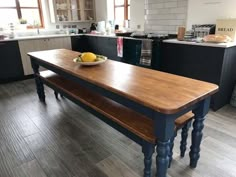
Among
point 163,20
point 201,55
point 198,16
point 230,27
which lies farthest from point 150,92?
point 163,20

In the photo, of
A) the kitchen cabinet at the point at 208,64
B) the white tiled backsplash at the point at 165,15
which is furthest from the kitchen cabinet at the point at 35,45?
the kitchen cabinet at the point at 208,64

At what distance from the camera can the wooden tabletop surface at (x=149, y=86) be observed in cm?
113

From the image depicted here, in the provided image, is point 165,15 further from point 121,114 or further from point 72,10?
point 121,114

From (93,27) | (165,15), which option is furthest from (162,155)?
(93,27)

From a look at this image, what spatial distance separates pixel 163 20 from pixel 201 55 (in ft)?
4.41

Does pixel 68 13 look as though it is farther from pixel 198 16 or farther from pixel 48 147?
pixel 48 147

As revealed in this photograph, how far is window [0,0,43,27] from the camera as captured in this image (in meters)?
4.30

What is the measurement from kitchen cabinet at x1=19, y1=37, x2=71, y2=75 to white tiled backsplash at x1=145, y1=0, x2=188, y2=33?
2.04 m

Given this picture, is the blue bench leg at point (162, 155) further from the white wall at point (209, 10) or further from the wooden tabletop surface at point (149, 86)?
the white wall at point (209, 10)

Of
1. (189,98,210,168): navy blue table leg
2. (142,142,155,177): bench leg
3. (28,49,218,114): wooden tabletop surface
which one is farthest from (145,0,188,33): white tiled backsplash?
(142,142,155,177): bench leg

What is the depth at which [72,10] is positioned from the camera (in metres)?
4.99

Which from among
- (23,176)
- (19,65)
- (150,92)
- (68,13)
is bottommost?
(23,176)

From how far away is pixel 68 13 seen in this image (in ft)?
16.2

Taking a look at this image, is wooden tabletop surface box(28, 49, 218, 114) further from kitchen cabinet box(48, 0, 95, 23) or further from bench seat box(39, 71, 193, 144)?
kitchen cabinet box(48, 0, 95, 23)
